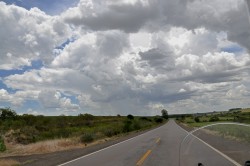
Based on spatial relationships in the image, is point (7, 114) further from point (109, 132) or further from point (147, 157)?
point (147, 157)

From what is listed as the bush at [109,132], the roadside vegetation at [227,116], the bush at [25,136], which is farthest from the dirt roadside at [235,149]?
the bush at [25,136]

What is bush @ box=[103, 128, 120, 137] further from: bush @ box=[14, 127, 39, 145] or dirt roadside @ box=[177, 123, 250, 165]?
dirt roadside @ box=[177, 123, 250, 165]

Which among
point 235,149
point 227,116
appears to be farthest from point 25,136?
point 227,116

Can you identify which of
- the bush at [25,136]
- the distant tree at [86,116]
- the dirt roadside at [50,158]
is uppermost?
the distant tree at [86,116]

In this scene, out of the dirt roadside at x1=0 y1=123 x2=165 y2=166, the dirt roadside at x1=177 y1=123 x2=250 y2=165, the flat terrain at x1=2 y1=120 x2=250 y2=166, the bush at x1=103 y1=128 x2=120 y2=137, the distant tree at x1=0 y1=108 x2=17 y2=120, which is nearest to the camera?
the flat terrain at x1=2 y1=120 x2=250 y2=166

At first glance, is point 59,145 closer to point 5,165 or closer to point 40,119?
point 5,165

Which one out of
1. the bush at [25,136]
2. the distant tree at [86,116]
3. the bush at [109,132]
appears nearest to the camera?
the bush at [25,136]

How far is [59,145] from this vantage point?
30.3 metres

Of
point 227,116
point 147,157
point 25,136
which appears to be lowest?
point 147,157

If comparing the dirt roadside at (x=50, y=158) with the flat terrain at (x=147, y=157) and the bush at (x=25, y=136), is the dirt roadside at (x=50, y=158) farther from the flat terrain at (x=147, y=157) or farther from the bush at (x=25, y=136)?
the bush at (x=25, y=136)

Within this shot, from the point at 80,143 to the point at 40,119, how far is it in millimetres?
43543

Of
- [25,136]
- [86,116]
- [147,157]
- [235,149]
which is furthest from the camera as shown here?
[86,116]

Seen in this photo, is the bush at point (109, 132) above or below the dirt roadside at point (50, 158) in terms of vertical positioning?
above

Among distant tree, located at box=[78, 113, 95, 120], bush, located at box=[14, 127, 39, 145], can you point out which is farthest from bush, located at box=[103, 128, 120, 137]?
distant tree, located at box=[78, 113, 95, 120]
